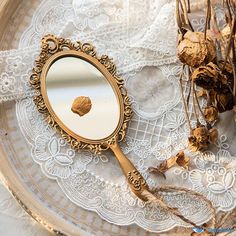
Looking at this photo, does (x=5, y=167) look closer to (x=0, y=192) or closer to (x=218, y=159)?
(x=0, y=192)

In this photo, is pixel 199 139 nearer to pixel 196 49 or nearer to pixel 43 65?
pixel 196 49

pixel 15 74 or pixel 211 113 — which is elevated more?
pixel 15 74

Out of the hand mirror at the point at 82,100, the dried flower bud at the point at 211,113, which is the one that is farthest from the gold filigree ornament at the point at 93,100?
the dried flower bud at the point at 211,113

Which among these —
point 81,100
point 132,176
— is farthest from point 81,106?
point 132,176

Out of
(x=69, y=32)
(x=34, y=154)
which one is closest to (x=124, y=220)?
(x=34, y=154)

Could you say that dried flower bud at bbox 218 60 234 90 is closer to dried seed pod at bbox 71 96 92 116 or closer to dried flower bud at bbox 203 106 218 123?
dried flower bud at bbox 203 106 218 123

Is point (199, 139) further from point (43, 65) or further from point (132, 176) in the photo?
point (43, 65)

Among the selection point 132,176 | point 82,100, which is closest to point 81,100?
point 82,100
